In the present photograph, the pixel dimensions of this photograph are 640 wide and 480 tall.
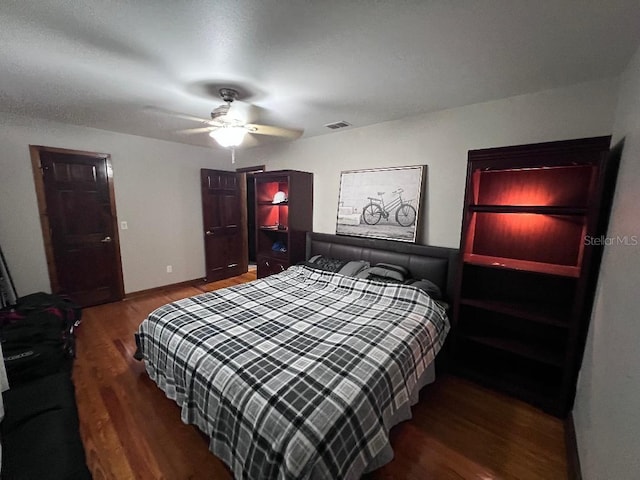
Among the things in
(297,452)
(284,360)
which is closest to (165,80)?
(284,360)

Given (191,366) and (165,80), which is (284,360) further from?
(165,80)

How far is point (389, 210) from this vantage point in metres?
2.91

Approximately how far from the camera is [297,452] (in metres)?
1.04

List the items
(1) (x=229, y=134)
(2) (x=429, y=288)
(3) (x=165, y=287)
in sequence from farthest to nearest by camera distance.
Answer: (3) (x=165, y=287)
(2) (x=429, y=288)
(1) (x=229, y=134)

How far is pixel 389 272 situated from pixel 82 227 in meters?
3.95

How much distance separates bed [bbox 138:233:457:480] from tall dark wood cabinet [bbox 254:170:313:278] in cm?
107

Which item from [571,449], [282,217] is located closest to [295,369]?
[571,449]

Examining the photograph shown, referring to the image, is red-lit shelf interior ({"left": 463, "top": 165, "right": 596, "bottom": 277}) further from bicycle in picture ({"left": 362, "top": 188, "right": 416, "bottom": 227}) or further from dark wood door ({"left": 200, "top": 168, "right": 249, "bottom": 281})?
dark wood door ({"left": 200, "top": 168, "right": 249, "bottom": 281})

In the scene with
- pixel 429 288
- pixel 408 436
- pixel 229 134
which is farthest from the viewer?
pixel 429 288

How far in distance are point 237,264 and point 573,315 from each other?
4687 mm

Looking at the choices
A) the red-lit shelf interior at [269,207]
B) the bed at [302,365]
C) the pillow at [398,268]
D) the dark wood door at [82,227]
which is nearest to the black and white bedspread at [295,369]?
the bed at [302,365]

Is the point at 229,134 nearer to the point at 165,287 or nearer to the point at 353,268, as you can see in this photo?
the point at 353,268

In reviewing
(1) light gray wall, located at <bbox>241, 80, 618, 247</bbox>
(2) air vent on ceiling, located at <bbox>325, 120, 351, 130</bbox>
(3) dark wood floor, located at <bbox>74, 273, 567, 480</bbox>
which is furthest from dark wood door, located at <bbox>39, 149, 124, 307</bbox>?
(2) air vent on ceiling, located at <bbox>325, 120, 351, 130</bbox>

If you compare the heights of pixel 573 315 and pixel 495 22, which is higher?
pixel 495 22
